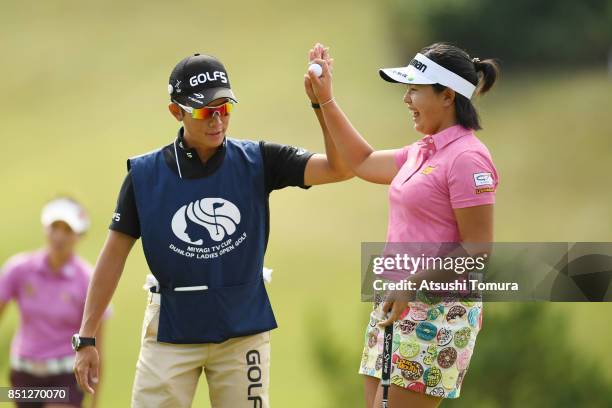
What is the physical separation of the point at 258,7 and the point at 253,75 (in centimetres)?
90

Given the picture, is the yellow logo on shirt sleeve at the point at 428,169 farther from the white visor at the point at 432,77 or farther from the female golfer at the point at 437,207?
the white visor at the point at 432,77

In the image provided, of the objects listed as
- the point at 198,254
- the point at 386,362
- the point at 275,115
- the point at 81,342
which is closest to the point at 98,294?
the point at 81,342

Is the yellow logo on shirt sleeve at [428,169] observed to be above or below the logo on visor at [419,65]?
below

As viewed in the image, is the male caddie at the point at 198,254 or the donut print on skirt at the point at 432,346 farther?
the male caddie at the point at 198,254

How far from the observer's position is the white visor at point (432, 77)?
157 inches

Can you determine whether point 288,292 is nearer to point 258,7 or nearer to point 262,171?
point 258,7

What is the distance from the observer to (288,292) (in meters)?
10.4

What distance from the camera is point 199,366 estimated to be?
4164 millimetres

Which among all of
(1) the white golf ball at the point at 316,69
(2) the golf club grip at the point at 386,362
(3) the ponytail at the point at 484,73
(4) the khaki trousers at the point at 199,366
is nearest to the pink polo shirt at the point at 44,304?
(4) the khaki trousers at the point at 199,366

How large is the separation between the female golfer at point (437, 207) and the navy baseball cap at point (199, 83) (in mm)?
668

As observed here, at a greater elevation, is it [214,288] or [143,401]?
[214,288]

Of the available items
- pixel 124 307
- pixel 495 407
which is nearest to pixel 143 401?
pixel 495 407

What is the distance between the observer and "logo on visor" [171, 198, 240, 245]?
13.4ft

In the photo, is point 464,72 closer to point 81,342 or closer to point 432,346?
point 432,346
